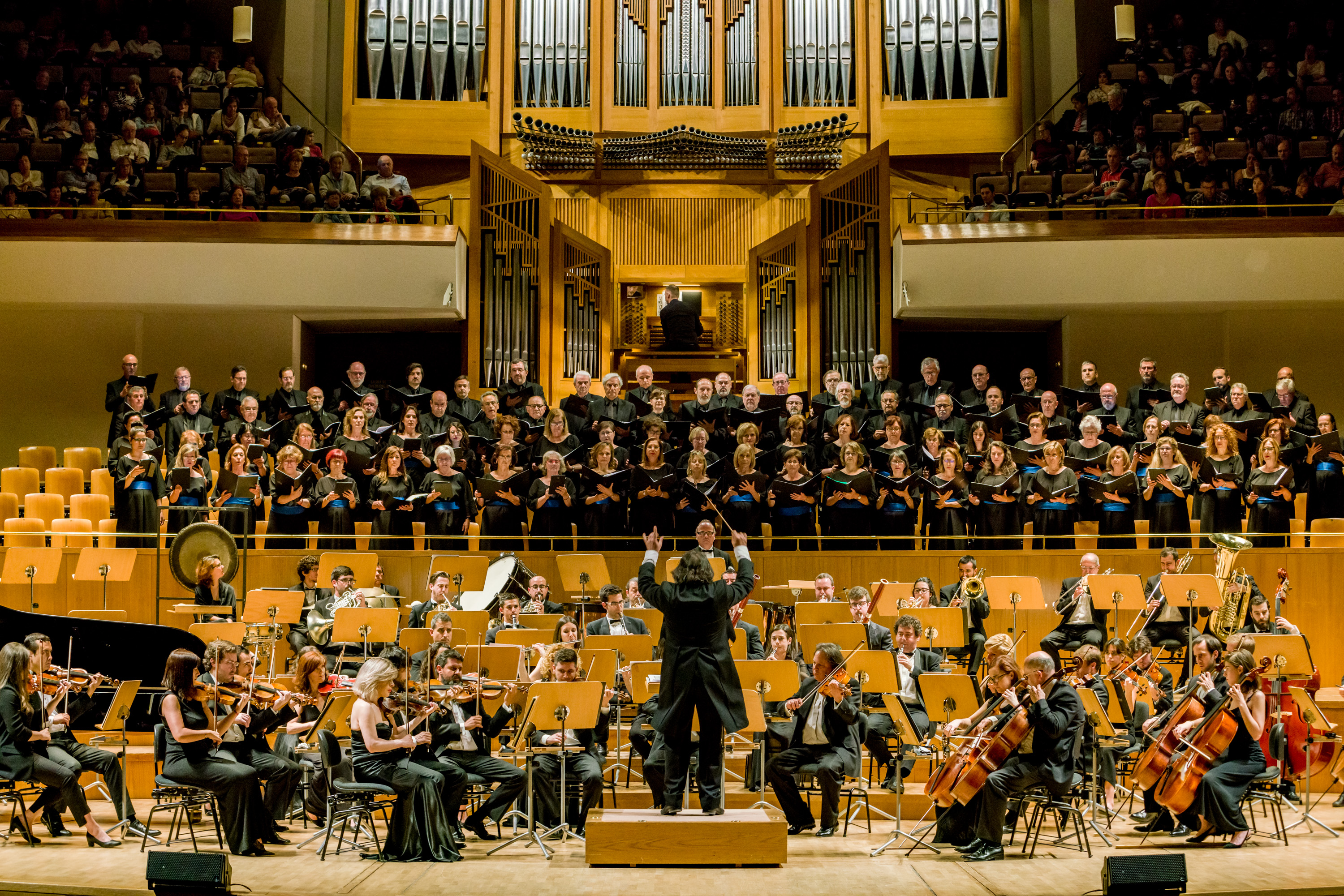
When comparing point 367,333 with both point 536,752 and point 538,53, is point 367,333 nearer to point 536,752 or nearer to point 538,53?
point 538,53

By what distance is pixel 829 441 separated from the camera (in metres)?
9.21

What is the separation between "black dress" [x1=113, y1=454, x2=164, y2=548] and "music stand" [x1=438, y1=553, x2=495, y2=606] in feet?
6.66

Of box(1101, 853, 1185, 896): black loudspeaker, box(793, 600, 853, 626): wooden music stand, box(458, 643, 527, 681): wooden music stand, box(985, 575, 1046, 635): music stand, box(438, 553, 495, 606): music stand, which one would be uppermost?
box(438, 553, 495, 606): music stand

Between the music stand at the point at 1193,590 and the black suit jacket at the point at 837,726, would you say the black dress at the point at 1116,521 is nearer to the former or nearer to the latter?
the music stand at the point at 1193,590

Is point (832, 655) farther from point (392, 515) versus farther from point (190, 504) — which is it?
point (190, 504)

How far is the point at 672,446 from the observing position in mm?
9305

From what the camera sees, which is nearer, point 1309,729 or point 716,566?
point 1309,729

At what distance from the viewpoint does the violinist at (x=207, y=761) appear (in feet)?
18.8

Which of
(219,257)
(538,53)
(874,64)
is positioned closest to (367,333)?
(219,257)

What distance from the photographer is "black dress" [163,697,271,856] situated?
575 cm

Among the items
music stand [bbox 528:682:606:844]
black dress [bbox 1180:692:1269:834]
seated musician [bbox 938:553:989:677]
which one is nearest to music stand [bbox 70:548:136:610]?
music stand [bbox 528:682:606:844]

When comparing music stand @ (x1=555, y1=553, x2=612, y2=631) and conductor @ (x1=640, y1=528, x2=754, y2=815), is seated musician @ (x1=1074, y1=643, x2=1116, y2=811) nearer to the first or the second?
conductor @ (x1=640, y1=528, x2=754, y2=815)

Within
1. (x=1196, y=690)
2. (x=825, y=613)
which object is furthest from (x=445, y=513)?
(x=1196, y=690)

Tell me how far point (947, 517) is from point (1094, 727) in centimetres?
282
